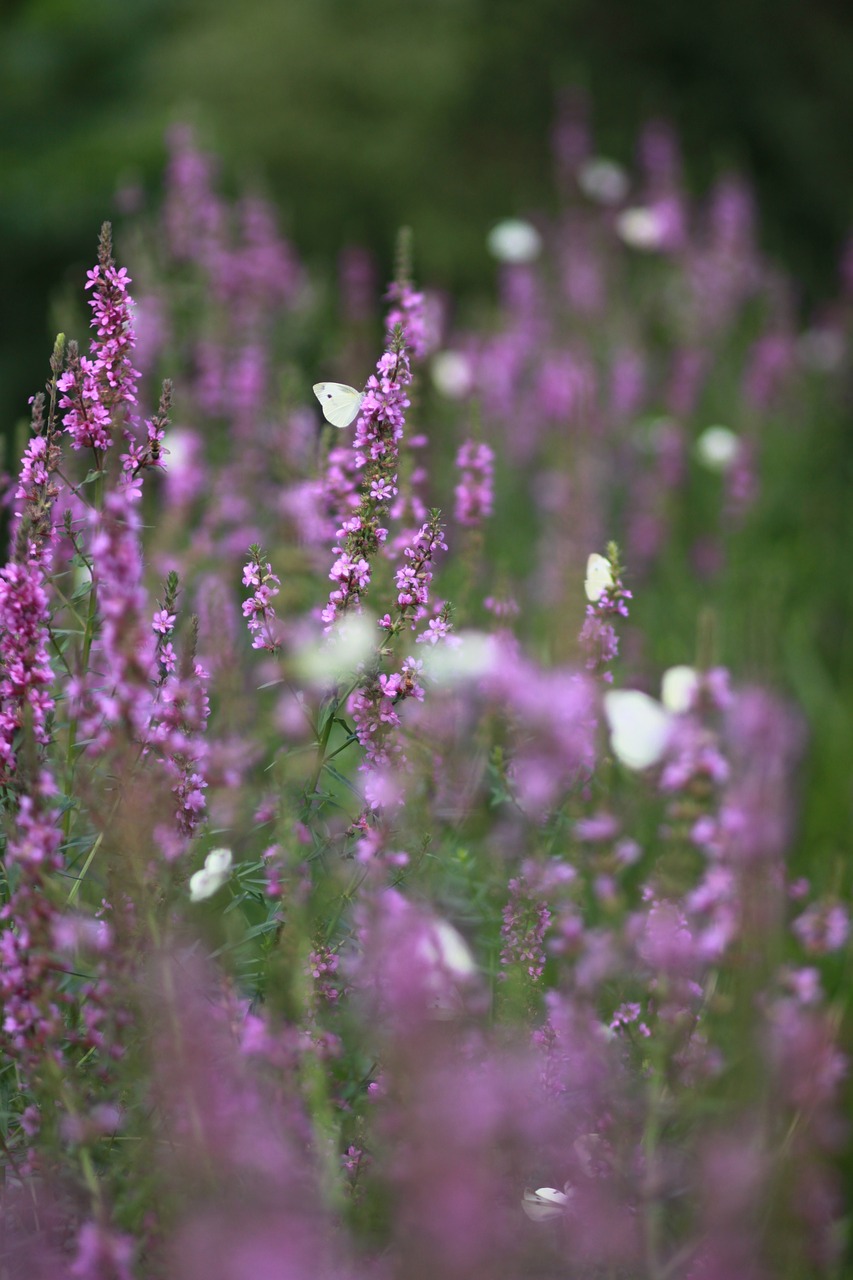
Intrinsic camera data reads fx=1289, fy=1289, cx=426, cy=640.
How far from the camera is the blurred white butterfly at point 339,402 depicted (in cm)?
189

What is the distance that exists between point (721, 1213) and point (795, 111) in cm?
→ 915

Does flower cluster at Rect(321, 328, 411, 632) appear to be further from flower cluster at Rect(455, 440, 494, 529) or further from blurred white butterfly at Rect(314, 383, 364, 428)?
flower cluster at Rect(455, 440, 494, 529)

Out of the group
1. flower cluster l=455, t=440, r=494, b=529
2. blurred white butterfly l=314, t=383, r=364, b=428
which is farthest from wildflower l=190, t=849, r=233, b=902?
flower cluster l=455, t=440, r=494, b=529

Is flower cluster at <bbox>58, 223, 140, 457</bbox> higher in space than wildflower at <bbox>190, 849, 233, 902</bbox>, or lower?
higher

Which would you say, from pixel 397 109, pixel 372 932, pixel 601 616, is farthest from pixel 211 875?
pixel 397 109

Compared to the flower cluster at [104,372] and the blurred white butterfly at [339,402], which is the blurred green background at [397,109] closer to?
the blurred white butterfly at [339,402]

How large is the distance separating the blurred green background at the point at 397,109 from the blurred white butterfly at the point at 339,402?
3689mm

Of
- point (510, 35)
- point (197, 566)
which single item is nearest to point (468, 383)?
point (197, 566)

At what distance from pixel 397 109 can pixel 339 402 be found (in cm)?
696

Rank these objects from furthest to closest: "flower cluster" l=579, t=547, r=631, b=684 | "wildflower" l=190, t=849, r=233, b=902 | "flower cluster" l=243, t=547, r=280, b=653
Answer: "flower cluster" l=579, t=547, r=631, b=684 < "flower cluster" l=243, t=547, r=280, b=653 < "wildflower" l=190, t=849, r=233, b=902

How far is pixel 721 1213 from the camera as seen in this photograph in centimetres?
108

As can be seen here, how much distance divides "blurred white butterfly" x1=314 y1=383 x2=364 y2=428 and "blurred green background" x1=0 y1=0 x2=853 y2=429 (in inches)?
145

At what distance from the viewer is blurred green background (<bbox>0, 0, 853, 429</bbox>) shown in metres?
6.03

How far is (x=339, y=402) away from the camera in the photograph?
6.26 ft
